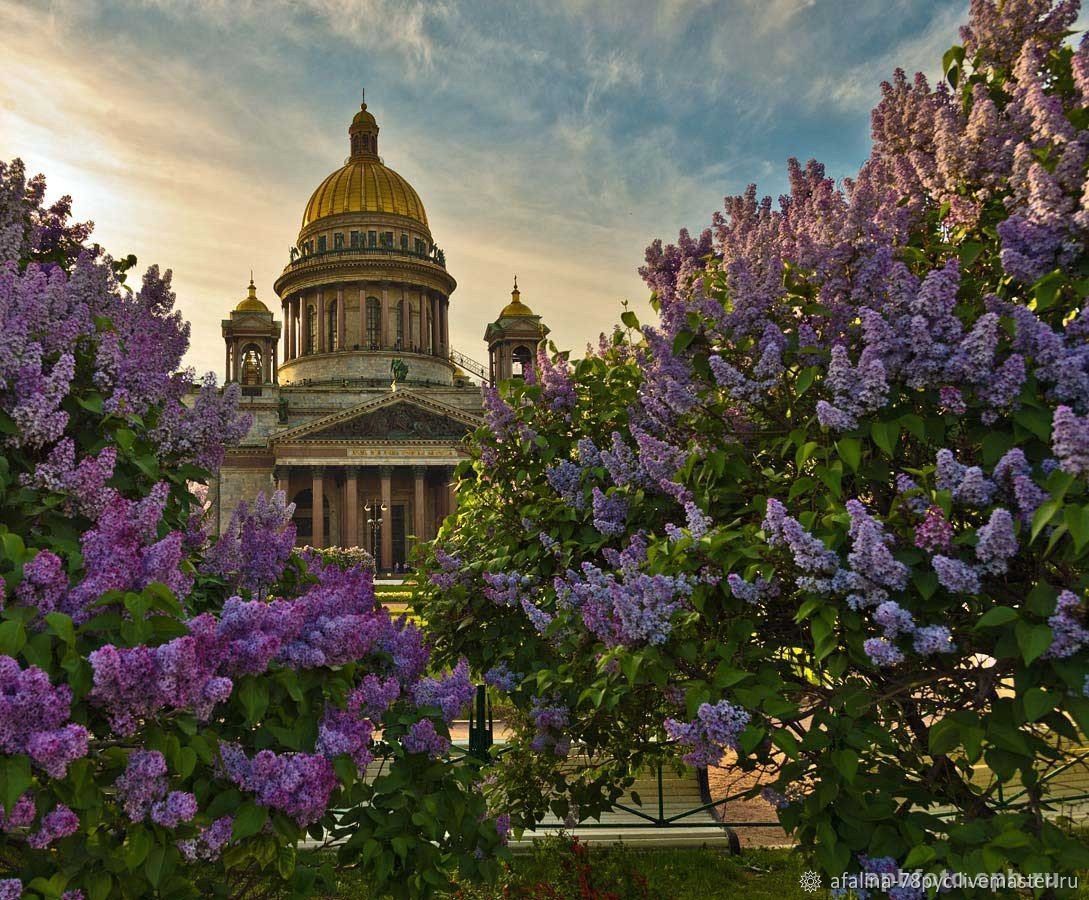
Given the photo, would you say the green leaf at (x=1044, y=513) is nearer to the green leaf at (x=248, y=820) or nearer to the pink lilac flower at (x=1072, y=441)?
the pink lilac flower at (x=1072, y=441)

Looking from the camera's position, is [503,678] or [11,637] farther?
[503,678]

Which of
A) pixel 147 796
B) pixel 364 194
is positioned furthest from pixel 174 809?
pixel 364 194

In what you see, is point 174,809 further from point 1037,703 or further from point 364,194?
point 364,194

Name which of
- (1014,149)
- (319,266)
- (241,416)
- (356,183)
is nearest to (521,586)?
(241,416)

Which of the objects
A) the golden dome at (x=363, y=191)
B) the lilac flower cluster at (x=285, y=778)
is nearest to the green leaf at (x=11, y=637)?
the lilac flower cluster at (x=285, y=778)

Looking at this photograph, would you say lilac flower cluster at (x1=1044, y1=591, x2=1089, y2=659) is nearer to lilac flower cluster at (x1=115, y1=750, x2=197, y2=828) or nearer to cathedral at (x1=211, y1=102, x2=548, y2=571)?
lilac flower cluster at (x1=115, y1=750, x2=197, y2=828)

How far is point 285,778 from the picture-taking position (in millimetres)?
2848

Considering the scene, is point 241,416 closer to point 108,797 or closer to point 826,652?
point 108,797

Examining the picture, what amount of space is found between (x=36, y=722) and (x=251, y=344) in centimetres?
6196

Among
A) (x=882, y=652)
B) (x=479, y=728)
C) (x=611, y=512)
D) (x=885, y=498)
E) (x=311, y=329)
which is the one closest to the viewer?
(x=882, y=652)

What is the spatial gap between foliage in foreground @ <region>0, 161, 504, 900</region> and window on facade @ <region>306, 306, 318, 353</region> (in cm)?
6631

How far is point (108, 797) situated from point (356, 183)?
74646 mm

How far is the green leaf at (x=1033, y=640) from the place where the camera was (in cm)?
265

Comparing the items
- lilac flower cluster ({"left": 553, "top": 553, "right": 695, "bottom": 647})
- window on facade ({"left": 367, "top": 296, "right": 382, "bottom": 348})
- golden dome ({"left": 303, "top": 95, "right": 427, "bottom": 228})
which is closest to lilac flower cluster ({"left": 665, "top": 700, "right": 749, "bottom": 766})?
lilac flower cluster ({"left": 553, "top": 553, "right": 695, "bottom": 647})
